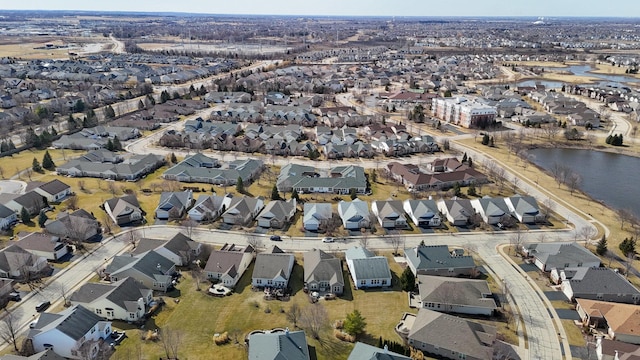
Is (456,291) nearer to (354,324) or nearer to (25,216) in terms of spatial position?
(354,324)

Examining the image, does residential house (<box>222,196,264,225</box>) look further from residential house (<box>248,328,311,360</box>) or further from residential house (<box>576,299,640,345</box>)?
residential house (<box>576,299,640,345</box>)

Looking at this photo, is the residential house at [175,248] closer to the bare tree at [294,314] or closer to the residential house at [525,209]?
the bare tree at [294,314]

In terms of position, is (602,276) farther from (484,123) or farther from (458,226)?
(484,123)

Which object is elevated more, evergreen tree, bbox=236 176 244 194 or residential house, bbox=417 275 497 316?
evergreen tree, bbox=236 176 244 194

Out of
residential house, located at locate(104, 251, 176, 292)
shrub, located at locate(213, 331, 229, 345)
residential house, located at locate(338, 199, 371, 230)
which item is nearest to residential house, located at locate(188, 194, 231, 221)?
residential house, located at locate(104, 251, 176, 292)

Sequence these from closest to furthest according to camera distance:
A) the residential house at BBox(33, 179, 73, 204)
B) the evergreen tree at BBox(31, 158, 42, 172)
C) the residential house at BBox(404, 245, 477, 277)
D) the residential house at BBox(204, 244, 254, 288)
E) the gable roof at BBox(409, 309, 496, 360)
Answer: the gable roof at BBox(409, 309, 496, 360) → the residential house at BBox(204, 244, 254, 288) → the residential house at BBox(404, 245, 477, 277) → the residential house at BBox(33, 179, 73, 204) → the evergreen tree at BBox(31, 158, 42, 172)

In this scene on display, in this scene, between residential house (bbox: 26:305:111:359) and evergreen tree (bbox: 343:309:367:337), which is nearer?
residential house (bbox: 26:305:111:359)

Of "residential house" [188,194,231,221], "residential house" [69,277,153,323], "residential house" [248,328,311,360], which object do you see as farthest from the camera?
"residential house" [188,194,231,221]
